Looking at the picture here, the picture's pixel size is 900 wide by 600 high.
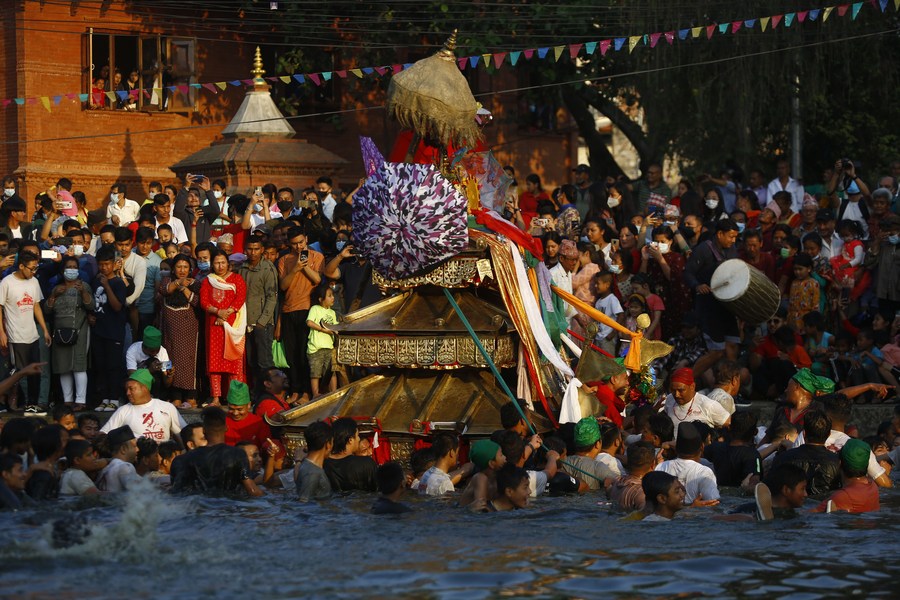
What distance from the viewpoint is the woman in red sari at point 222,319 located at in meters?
16.0

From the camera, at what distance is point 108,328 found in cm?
1617

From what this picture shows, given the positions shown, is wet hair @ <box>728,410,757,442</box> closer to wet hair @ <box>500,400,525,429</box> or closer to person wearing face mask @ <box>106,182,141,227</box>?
wet hair @ <box>500,400,525,429</box>

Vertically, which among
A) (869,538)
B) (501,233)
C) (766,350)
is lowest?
(869,538)

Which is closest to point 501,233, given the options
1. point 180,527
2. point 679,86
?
point 180,527

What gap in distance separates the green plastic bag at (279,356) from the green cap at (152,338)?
1244 mm

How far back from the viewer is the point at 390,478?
37.1 ft

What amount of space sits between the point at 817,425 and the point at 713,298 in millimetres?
4503

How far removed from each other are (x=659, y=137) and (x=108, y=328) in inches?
536

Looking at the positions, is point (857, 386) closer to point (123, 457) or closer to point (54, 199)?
point (123, 457)

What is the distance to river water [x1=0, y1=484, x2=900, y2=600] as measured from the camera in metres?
9.02

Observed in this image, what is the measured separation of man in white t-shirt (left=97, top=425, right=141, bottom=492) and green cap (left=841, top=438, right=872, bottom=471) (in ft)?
16.4

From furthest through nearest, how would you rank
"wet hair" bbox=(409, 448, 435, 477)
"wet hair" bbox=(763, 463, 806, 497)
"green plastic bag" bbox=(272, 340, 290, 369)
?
"green plastic bag" bbox=(272, 340, 290, 369), "wet hair" bbox=(409, 448, 435, 477), "wet hair" bbox=(763, 463, 806, 497)

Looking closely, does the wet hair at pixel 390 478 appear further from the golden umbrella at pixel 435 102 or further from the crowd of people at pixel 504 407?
the golden umbrella at pixel 435 102

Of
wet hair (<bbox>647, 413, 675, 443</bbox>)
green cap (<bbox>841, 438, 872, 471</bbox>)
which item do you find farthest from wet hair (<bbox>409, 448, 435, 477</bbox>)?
green cap (<bbox>841, 438, 872, 471</bbox>)
